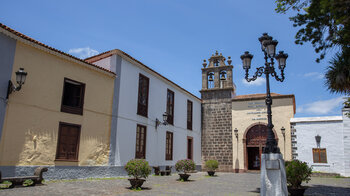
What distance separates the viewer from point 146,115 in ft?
→ 46.9

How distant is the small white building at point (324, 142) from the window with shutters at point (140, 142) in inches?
369

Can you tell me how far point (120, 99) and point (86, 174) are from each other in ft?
11.9

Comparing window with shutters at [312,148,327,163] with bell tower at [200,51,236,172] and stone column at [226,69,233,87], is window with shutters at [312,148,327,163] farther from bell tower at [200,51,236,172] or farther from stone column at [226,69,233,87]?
stone column at [226,69,233,87]

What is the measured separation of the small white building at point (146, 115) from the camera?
1248cm

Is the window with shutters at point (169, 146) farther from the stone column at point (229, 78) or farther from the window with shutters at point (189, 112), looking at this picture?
the stone column at point (229, 78)

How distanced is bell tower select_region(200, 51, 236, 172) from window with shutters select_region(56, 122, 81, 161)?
11.3m

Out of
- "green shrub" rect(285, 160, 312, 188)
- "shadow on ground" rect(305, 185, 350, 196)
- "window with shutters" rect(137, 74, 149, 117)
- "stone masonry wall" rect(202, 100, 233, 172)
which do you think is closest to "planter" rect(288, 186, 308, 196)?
"green shrub" rect(285, 160, 312, 188)

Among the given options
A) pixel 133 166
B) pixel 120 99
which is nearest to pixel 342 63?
pixel 133 166

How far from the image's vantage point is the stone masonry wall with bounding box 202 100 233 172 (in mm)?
19156

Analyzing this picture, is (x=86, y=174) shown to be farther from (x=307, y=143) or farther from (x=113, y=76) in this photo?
(x=307, y=143)

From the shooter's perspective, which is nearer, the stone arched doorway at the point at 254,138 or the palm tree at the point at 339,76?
the palm tree at the point at 339,76

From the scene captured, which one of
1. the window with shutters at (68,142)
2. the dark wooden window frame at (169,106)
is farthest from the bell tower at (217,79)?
the window with shutters at (68,142)

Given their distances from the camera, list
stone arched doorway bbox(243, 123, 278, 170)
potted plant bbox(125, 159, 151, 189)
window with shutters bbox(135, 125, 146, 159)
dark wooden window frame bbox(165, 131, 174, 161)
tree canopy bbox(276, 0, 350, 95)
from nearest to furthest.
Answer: tree canopy bbox(276, 0, 350, 95), potted plant bbox(125, 159, 151, 189), window with shutters bbox(135, 125, 146, 159), dark wooden window frame bbox(165, 131, 174, 161), stone arched doorway bbox(243, 123, 278, 170)

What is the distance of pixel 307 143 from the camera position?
16484 millimetres
